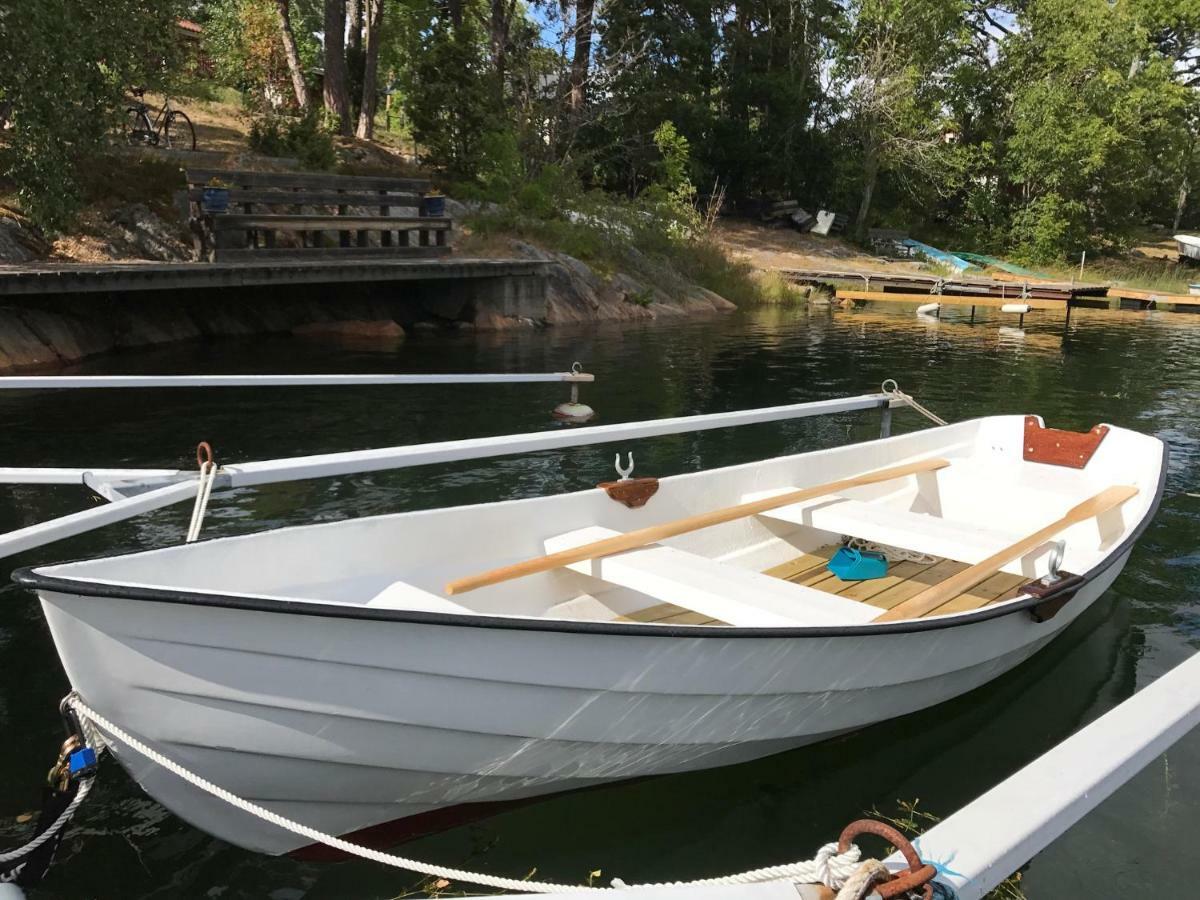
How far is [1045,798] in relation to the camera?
6.44 feet

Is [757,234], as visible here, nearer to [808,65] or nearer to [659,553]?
[808,65]

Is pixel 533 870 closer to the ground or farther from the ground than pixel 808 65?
closer to the ground

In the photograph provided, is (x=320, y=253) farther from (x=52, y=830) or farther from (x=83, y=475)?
(x=52, y=830)

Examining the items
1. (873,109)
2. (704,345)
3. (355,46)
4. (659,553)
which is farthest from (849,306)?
(659,553)

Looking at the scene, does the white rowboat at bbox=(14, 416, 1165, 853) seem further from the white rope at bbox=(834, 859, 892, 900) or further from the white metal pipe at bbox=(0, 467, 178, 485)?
the white rope at bbox=(834, 859, 892, 900)

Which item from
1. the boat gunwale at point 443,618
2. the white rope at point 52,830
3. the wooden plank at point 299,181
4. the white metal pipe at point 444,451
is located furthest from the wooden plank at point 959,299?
the white rope at point 52,830

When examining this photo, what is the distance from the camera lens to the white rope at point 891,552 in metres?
6.57

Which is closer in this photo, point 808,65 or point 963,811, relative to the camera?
point 963,811

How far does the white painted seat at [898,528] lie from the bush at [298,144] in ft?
63.9

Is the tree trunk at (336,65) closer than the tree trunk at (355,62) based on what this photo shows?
Yes

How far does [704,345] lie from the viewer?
65.4 feet

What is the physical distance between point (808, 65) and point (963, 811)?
42280 mm

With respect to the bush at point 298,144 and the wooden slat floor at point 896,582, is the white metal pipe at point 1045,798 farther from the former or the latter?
the bush at point 298,144

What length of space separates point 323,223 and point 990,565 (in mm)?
15049
